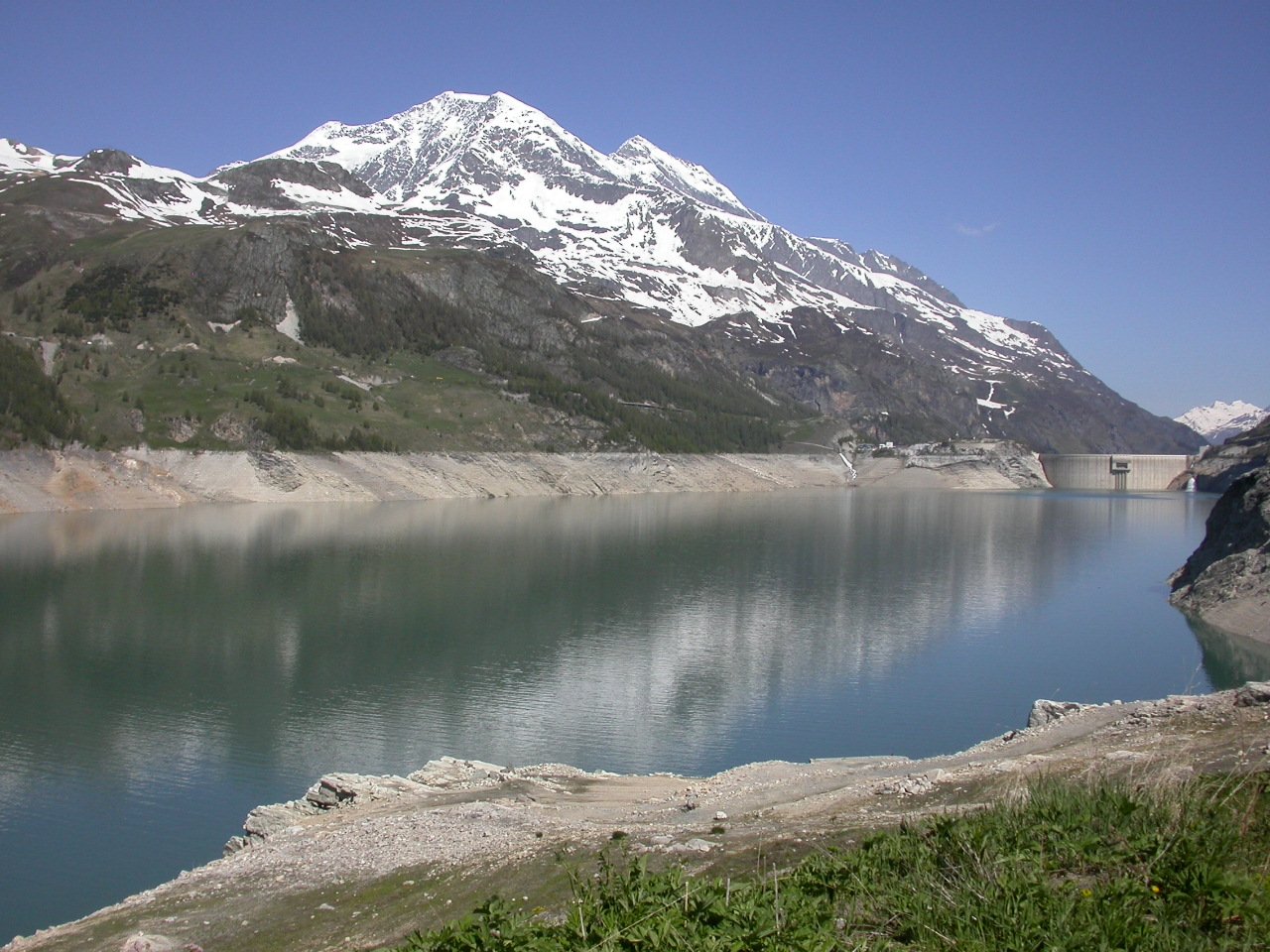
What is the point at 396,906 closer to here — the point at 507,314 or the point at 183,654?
the point at 183,654

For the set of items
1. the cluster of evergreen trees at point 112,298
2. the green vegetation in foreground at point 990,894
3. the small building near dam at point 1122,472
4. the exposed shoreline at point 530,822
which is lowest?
the exposed shoreline at point 530,822

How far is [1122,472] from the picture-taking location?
182 meters

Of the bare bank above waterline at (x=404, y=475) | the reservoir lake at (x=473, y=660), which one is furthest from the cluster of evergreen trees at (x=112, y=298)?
the reservoir lake at (x=473, y=660)

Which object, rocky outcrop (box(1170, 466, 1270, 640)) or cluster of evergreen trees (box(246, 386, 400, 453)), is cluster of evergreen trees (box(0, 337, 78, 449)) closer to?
cluster of evergreen trees (box(246, 386, 400, 453))

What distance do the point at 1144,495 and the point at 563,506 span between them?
108 m

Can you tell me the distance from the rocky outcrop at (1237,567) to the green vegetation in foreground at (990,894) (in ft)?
118

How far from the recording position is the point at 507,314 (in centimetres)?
18562

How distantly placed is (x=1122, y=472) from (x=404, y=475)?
13878 centimetres

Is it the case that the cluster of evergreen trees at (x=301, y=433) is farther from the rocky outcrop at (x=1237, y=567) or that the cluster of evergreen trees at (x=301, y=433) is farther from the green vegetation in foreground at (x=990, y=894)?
the green vegetation in foreground at (x=990, y=894)

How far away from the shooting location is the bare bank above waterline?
87.1m

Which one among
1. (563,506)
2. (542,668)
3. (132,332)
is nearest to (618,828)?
(542,668)

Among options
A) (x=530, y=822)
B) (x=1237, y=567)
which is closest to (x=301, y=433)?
(x=1237, y=567)

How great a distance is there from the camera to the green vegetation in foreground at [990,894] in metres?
6.37

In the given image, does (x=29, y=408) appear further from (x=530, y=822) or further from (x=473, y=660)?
(x=530, y=822)
